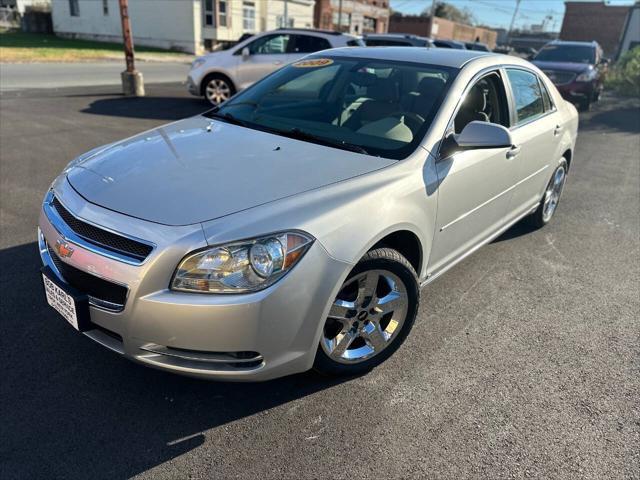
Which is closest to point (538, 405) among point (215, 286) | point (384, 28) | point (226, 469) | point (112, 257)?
point (226, 469)

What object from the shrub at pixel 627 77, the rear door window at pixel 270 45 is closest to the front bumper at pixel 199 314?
the rear door window at pixel 270 45

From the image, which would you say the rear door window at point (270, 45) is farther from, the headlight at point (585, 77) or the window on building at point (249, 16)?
the window on building at point (249, 16)

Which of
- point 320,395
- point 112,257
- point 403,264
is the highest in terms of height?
point 112,257

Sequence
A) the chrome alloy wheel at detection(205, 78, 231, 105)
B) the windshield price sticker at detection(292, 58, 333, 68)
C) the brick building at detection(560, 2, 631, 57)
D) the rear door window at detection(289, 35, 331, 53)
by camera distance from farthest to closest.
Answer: the brick building at detection(560, 2, 631, 57) → the chrome alloy wheel at detection(205, 78, 231, 105) → the rear door window at detection(289, 35, 331, 53) → the windshield price sticker at detection(292, 58, 333, 68)

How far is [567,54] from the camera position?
48.8 feet

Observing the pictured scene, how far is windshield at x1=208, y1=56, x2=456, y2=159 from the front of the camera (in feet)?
9.95

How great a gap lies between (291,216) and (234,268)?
13.7 inches

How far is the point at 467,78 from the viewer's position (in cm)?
328

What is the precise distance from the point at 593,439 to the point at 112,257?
2.45 metres

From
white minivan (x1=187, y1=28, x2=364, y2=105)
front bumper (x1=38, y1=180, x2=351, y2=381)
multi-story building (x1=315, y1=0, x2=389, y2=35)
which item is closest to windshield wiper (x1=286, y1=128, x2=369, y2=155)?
front bumper (x1=38, y1=180, x2=351, y2=381)

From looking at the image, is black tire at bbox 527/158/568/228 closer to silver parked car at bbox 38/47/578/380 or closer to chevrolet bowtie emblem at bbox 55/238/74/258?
silver parked car at bbox 38/47/578/380

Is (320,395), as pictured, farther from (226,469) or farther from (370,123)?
(370,123)

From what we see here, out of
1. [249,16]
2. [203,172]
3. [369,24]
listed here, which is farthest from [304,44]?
[369,24]

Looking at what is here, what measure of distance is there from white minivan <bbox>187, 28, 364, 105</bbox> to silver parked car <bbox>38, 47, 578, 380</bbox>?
24.6 ft
